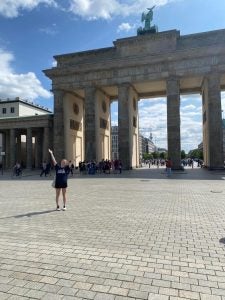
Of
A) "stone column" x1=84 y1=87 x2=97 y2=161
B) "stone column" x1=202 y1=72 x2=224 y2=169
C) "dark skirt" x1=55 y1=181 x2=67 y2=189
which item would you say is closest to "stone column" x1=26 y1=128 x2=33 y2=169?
"stone column" x1=84 y1=87 x2=97 y2=161

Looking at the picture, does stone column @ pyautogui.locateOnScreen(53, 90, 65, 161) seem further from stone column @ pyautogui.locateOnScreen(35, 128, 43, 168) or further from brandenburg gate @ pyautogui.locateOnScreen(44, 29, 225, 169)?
stone column @ pyautogui.locateOnScreen(35, 128, 43, 168)

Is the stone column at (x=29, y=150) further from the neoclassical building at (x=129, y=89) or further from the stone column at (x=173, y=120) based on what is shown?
the stone column at (x=173, y=120)

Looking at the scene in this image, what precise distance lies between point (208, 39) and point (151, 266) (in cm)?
3863

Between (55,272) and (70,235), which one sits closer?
(55,272)

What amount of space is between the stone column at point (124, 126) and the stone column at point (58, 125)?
8.83 metres

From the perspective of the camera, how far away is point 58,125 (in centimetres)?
4378

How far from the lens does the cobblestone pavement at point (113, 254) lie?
4118mm

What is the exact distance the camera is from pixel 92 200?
41.5 ft

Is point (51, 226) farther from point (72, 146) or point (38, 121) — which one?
point (38, 121)

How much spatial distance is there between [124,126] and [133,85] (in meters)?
6.54

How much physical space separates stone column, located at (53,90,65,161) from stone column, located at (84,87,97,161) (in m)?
4.05

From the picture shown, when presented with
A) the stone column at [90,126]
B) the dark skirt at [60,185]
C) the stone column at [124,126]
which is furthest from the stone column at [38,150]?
the dark skirt at [60,185]

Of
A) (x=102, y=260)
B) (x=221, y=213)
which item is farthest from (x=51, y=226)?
(x=221, y=213)

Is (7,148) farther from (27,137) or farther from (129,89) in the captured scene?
(129,89)
